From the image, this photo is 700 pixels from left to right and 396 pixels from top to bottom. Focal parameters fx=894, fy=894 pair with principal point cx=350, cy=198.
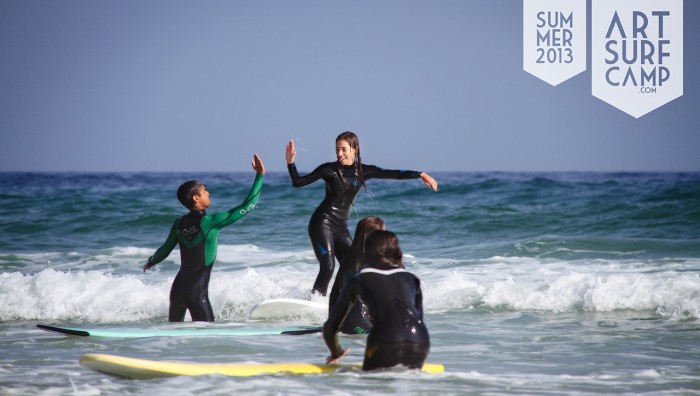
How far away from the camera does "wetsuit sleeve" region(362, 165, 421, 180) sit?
830 centimetres

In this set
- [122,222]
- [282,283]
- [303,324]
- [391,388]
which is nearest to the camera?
[391,388]

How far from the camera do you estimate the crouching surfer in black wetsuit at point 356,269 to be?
6.19 metres

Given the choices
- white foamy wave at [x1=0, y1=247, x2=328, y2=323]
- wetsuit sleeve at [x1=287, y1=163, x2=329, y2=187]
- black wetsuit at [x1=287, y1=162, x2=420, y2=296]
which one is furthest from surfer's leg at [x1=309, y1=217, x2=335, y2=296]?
white foamy wave at [x1=0, y1=247, x2=328, y2=323]

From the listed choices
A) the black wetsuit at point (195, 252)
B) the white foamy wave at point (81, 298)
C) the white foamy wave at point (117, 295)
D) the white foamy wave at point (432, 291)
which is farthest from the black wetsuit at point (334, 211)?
the white foamy wave at point (81, 298)

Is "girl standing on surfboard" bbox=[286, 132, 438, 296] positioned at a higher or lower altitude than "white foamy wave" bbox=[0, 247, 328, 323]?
higher

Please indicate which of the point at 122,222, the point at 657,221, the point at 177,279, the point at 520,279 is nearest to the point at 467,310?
the point at 520,279

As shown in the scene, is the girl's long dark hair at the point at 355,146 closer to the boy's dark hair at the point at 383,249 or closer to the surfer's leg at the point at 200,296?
the surfer's leg at the point at 200,296

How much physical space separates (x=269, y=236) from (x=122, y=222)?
444 centimetres

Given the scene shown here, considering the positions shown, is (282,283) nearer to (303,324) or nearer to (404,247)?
(303,324)

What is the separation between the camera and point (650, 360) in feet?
22.4

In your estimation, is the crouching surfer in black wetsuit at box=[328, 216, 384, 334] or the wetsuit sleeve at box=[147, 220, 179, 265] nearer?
the crouching surfer in black wetsuit at box=[328, 216, 384, 334]

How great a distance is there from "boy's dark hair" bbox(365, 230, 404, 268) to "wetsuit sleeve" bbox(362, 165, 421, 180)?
301cm

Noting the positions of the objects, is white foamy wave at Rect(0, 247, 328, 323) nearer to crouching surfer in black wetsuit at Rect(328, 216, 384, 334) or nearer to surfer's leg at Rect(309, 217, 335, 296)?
surfer's leg at Rect(309, 217, 335, 296)

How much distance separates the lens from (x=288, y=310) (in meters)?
9.06
